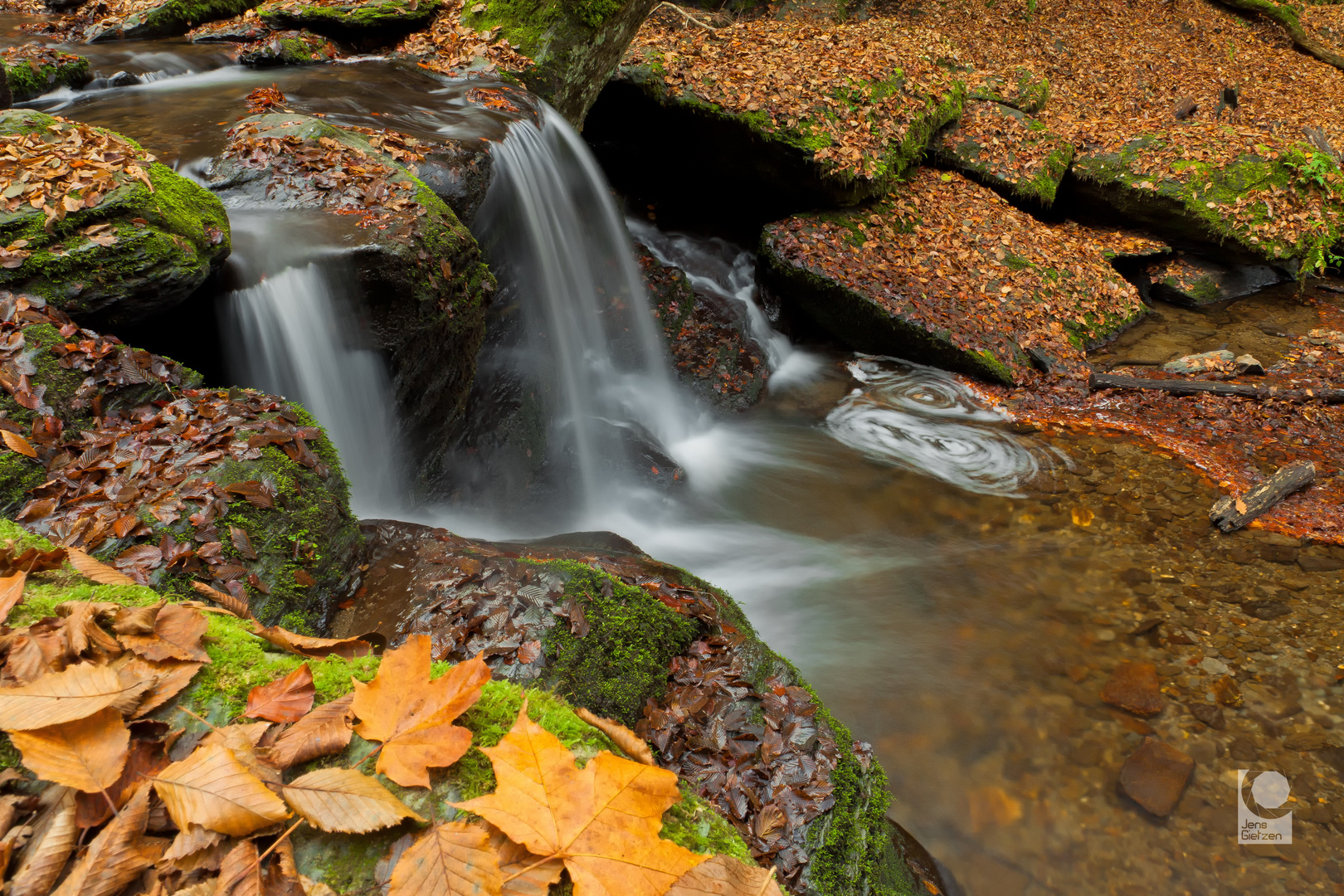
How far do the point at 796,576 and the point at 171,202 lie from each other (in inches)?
214

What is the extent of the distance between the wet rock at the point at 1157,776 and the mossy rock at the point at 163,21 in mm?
13289

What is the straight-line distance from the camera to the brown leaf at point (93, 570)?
1672 millimetres

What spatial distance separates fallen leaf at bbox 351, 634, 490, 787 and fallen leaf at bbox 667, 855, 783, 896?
42 cm

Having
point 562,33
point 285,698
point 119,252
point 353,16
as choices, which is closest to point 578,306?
point 562,33

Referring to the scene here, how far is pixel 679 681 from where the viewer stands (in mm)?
3266

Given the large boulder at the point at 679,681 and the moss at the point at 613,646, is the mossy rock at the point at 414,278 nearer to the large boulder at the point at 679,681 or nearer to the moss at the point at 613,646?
the large boulder at the point at 679,681

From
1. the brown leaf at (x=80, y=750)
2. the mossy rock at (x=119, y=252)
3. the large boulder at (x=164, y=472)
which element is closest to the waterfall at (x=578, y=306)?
the mossy rock at (x=119, y=252)

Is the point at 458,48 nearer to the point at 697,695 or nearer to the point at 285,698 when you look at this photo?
the point at 697,695

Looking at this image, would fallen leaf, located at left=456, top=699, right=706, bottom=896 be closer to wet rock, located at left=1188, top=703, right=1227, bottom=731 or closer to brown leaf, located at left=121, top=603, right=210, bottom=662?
brown leaf, located at left=121, top=603, right=210, bottom=662

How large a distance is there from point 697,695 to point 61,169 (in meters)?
4.55

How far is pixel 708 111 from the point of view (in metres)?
9.30

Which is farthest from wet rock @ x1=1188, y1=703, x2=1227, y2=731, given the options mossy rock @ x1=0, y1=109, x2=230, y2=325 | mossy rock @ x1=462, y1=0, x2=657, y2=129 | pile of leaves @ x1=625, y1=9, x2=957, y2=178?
mossy rock @ x1=462, y1=0, x2=657, y2=129

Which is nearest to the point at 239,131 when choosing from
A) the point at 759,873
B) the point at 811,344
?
the point at 759,873

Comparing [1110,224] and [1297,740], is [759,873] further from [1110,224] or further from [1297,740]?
[1110,224]
